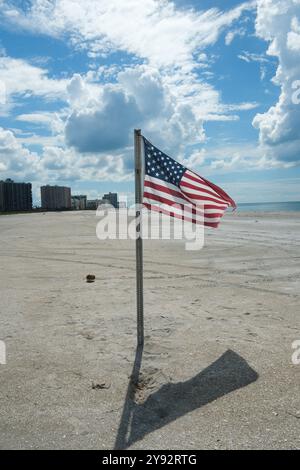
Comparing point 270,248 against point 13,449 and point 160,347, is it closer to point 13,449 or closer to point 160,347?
point 160,347

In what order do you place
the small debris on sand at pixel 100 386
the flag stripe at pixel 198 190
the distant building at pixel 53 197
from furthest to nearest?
the distant building at pixel 53 197, the flag stripe at pixel 198 190, the small debris on sand at pixel 100 386

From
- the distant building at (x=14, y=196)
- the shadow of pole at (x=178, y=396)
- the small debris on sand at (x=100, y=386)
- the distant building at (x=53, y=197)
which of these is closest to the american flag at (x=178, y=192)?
the shadow of pole at (x=178, y=396)

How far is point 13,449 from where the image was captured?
3.41 meters

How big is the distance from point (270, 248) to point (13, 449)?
15191mm

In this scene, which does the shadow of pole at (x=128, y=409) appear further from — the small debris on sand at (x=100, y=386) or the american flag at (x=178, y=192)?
the american flag at (x=178, y=192)

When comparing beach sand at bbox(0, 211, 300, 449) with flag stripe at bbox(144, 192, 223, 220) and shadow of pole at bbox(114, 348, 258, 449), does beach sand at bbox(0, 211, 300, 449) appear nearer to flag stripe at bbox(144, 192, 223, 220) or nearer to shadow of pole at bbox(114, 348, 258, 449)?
shadow of pole at bbox(114, 348, 258, 449)

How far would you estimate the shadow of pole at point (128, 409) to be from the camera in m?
3.49

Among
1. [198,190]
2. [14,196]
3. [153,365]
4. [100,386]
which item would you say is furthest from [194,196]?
[14,196]

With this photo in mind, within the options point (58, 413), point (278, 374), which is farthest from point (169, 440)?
point (278, 374)

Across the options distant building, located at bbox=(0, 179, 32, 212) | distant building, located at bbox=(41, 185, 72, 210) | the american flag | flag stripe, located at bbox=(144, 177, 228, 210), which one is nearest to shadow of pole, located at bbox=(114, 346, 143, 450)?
the american flag

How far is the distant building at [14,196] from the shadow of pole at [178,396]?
15409cm

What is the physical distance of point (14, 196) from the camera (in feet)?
511

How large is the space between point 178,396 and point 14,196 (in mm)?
162326

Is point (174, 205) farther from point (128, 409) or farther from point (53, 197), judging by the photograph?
point (53, 197)
